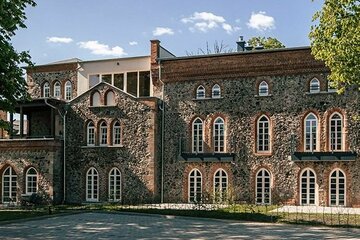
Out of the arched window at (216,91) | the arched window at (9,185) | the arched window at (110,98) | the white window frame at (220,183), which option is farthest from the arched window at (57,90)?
the white window frame at (220,183)

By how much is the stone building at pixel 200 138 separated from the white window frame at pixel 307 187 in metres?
0.05

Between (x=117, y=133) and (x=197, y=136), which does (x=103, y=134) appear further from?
(x=197, y=136)

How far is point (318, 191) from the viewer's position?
1011 inches

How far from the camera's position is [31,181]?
29.2m

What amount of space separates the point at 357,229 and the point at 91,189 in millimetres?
17177

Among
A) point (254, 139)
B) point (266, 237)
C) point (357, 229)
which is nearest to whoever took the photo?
point (266, 237)

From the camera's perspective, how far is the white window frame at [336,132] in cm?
2566

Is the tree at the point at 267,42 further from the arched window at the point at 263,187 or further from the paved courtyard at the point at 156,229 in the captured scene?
the paved courtyard at the point at 156,229

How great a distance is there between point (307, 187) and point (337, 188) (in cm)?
150

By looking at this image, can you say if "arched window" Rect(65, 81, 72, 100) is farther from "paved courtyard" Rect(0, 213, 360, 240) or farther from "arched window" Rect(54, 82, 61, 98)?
"paved courtyard" Rect(0, 213, 360, 240)

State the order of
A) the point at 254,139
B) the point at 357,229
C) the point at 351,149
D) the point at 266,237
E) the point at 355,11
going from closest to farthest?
the point at 266,237 < the point at 357,229 < the point at 355,11 < the point at 351,149 < the point at 254,139

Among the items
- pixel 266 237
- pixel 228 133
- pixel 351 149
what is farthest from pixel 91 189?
pixel 266 237

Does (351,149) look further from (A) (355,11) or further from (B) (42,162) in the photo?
(B) (42,162)

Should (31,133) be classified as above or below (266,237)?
above
